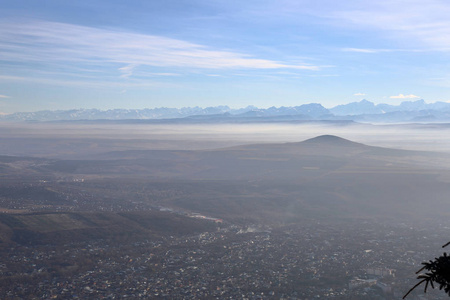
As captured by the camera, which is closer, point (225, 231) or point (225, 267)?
point (225, 267)

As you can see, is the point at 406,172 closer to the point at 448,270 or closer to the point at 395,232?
the point at 395,232

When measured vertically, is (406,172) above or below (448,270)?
below

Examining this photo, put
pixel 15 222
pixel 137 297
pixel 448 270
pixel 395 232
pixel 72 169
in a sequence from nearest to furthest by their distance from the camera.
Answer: pixel 448 270
pixel 137 297
pixel 15 222
pixel 395 232
pixel 72 169

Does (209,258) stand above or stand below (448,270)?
below

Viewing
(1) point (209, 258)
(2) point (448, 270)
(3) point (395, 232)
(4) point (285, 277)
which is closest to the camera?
(2) point (448, 270)

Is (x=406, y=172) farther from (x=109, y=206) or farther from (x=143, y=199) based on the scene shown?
(x=109, y=206)


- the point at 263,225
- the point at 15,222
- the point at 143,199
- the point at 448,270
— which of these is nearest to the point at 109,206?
the point at 143,199

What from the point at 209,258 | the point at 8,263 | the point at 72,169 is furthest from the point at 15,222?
the point at 72,169

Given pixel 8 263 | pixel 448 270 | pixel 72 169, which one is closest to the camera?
pixel 448 270

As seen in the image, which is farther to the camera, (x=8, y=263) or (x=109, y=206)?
(x=109, y=206)
